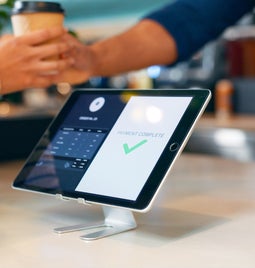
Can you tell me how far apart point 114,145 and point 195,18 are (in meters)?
0.76

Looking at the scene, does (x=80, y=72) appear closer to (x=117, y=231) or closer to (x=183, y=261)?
(x=117, y=231)

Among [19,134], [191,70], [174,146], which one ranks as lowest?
[191,70]

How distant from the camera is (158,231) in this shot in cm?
77

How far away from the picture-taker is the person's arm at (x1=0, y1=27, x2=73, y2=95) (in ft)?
3.17

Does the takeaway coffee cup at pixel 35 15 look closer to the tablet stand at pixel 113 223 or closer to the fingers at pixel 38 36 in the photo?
the fingers at pixel 38 36

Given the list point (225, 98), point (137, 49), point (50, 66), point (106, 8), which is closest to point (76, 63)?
point (50, 66)

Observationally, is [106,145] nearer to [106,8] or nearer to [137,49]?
[137,49]

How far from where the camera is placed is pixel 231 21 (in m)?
1.52

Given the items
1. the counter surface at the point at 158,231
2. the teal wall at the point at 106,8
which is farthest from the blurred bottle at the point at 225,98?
the counter surface at the point at 158,231

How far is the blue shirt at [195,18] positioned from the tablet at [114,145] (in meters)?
0.59

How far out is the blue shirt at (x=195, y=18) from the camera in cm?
145

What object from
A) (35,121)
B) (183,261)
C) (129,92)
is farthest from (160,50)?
(183,261)

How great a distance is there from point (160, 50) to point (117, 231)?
767 mm

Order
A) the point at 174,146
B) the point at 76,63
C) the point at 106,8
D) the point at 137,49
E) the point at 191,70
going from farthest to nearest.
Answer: the point at 106,8 → the point at 191,70 → the point at 137,49 → the point at 76,63 → the point at 174,146
